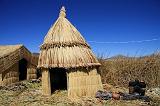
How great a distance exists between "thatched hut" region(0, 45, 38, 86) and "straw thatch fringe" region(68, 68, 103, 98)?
6105mm

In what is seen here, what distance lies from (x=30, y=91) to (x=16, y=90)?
4.79ft

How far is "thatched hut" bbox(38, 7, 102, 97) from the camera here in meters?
14.3

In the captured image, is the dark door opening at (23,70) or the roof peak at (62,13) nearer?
the roof peak at (62,13)

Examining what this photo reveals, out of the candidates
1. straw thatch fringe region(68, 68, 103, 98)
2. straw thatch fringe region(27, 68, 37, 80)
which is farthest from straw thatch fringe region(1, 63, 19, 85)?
straw thatch fringe region(68, 68, 103, 98)

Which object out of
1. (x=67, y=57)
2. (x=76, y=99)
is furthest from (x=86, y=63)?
(x=76, y=99)

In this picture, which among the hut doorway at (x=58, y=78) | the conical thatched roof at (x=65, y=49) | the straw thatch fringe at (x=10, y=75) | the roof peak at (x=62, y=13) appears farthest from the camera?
the hut doorway at (x=58, y=78)

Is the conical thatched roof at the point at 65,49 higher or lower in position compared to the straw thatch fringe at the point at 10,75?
higher

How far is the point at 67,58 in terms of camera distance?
14.6 metres

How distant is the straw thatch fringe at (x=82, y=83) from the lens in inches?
561

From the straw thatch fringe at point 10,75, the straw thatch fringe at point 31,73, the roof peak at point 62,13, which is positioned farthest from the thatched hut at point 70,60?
the straw thatch fringe at point 31,73

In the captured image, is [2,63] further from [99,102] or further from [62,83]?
[99,102]

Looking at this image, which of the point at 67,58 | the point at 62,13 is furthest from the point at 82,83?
the point at 62,13

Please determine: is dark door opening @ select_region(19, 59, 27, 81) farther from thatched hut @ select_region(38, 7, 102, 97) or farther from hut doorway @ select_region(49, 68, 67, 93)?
thatched hut @ select_region(38, 7, 102, 97)

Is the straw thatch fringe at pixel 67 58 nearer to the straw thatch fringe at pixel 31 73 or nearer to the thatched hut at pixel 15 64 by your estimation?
the thatched hut at pixel 15 64
